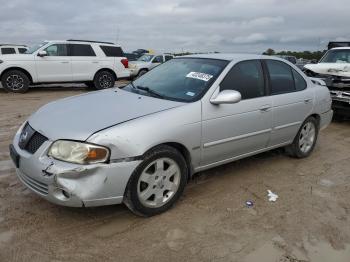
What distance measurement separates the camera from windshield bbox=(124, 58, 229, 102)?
165 inches

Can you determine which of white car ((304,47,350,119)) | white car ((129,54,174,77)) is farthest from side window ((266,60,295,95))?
white car ((129,54,174,77))

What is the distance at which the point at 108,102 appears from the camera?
13.3 ft

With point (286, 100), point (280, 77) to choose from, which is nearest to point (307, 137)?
point (286, 100)

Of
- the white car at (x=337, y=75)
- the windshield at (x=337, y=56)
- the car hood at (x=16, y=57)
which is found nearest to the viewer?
the white car at (x=337, y=75)

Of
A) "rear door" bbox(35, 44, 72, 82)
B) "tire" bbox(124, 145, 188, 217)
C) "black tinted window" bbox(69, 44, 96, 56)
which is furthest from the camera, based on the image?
Answer: "black tinted window" bbox(69, 44, 96, 56)

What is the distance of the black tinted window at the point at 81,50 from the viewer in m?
13.3

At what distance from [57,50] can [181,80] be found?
971 centimetres

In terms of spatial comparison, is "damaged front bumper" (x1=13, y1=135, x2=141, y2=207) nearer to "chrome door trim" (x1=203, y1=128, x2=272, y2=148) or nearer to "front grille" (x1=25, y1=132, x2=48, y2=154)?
"front grille" (x1=25, y1=132, x2=48, y2=154)

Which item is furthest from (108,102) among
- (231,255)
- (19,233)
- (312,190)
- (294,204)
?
(312,190)

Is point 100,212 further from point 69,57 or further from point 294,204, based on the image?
point 69,57

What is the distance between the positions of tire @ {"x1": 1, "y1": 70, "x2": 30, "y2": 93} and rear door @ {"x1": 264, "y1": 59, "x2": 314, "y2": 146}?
9566 mm

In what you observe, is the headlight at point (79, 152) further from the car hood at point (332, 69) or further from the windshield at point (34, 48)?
the windshield at point (34, 48)

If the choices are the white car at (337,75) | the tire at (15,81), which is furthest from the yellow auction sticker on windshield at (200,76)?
the tire at (15,81)

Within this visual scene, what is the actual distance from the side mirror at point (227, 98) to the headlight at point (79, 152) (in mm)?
1367
